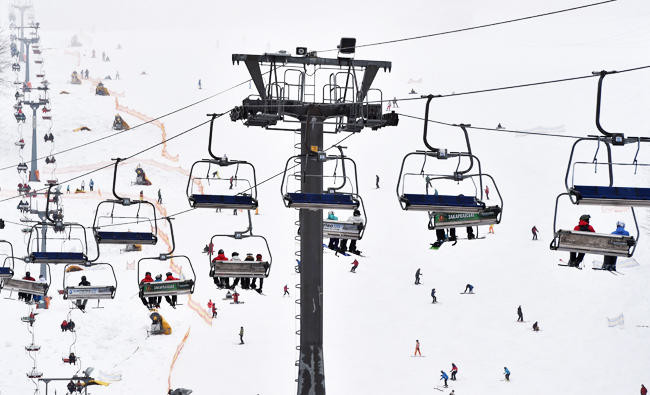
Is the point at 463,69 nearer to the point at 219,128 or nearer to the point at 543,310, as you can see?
the point at 219,128

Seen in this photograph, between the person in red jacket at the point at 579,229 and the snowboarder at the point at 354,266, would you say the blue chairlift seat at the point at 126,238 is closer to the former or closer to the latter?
the person in red jacket at the point at 579,229

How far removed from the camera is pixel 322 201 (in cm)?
1341

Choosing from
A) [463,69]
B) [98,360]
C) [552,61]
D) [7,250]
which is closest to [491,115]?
[463,69]

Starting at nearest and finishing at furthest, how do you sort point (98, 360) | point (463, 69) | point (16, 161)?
point (98, 360), point (16, 161), point (463, 69)

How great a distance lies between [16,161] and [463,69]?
58.9m

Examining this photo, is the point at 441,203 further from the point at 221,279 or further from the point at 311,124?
the point at 221,279

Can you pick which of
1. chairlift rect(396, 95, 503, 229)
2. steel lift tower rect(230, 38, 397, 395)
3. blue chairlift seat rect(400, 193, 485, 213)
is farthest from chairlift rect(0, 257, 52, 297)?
blue chairlift seat rect(400, 193, 485, 213)

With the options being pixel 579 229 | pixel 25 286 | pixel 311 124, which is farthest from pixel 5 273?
pixel 579 229

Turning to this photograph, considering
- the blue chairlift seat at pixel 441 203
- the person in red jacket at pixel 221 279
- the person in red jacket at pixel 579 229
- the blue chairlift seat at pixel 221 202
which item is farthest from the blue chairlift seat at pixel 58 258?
the person in red jacket at pixel 579 229

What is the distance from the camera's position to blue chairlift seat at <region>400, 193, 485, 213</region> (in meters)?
12.7

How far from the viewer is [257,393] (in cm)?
3089

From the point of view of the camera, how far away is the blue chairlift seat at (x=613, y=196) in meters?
11.0

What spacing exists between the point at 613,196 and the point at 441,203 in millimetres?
2554

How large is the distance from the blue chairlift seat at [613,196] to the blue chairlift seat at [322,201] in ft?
11.0
